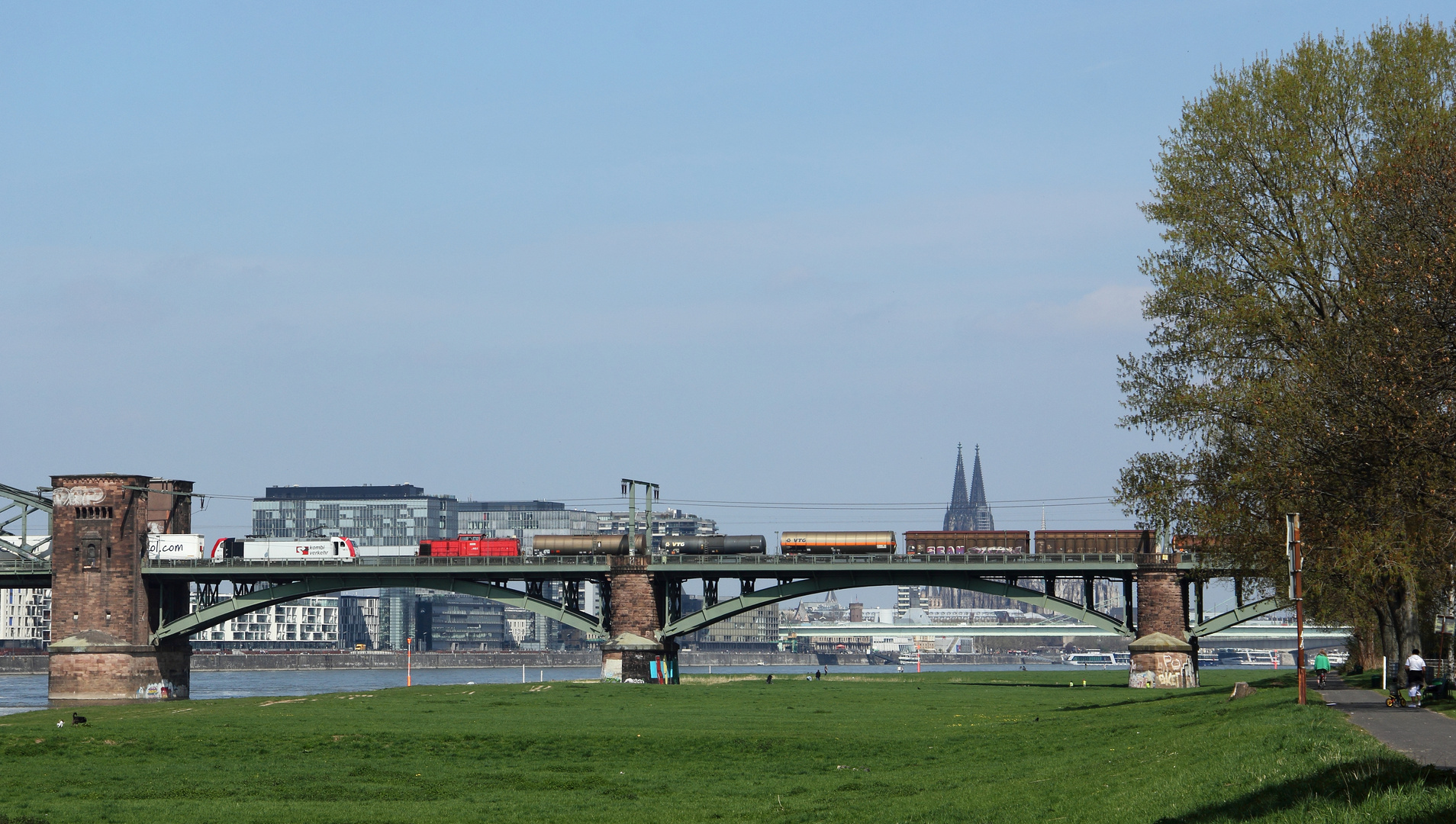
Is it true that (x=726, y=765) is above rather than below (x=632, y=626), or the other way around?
above

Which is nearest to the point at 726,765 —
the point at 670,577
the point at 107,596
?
the point at 670,577

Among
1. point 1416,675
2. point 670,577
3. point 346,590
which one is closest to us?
point 1416,675

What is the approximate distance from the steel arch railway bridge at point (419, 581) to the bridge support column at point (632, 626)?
106 millimetres

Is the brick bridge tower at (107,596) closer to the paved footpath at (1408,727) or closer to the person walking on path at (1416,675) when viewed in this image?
the paved footpath at (1408,727)

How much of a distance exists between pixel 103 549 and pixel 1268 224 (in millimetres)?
90512

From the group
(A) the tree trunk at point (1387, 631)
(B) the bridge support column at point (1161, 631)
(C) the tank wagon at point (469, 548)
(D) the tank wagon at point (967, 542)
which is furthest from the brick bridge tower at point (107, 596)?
(A) the tree trunk at point (1387, 631)

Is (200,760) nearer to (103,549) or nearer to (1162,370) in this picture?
(1162,370)

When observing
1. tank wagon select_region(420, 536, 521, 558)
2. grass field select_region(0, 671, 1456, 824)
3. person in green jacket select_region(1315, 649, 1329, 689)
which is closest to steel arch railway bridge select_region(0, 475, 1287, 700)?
tank wagon select_region(420, 536, 521, 558)

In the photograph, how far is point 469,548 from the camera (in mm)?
114625

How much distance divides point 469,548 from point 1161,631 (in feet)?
A: 178

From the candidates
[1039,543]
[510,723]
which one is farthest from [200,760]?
[1039,543]

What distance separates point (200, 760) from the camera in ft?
130

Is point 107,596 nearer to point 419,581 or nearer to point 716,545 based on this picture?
point 419,581

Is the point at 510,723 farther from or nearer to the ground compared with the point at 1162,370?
nearer to the ground
